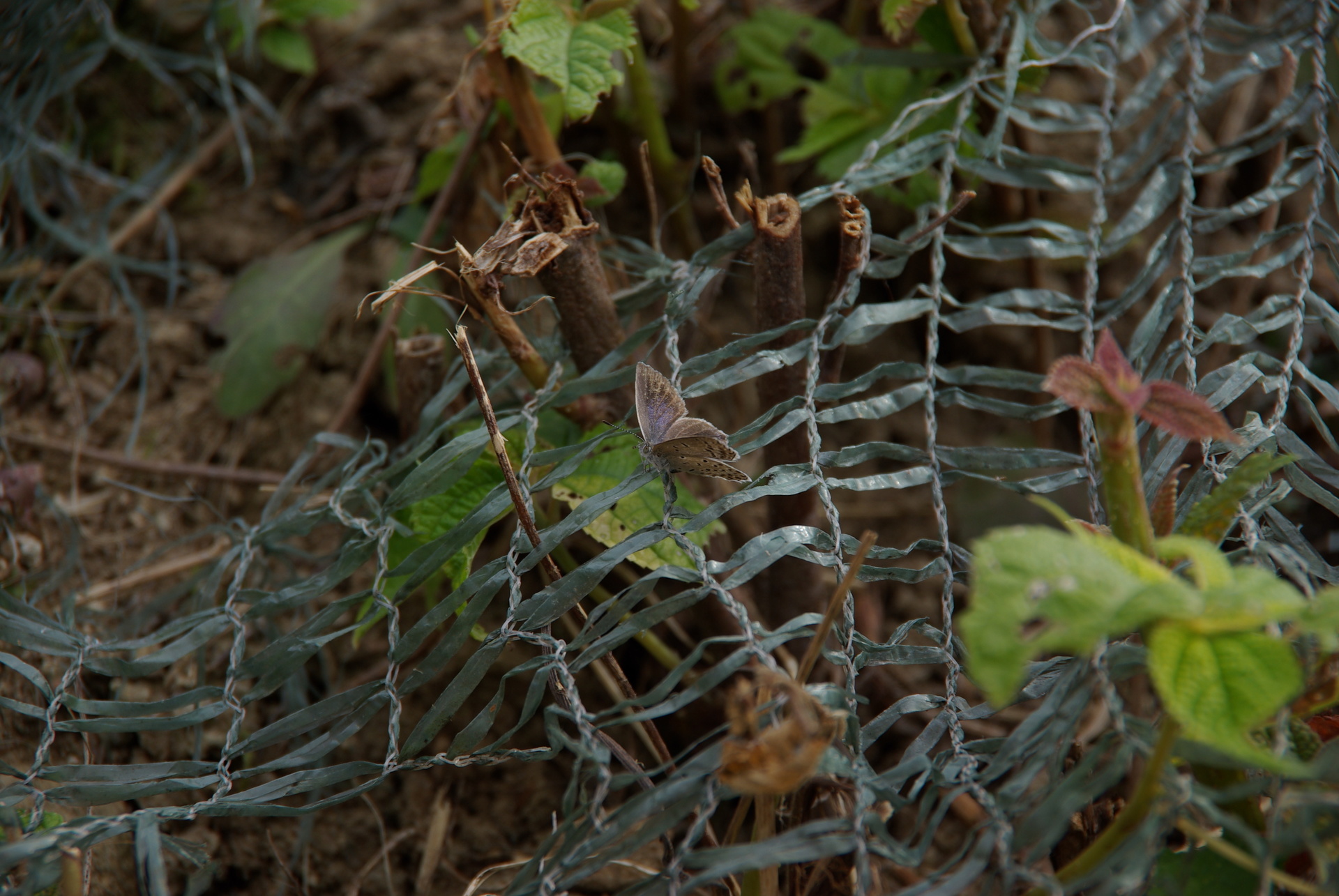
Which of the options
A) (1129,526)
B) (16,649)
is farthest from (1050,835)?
(16,649)

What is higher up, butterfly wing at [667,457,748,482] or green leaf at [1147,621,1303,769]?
butterfly wing at [667,457,748,482]

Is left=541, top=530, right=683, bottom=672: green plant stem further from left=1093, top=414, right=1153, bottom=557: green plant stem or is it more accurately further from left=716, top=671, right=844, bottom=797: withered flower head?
left=1093, top=414, right=1153, bottom=557: green plant stem

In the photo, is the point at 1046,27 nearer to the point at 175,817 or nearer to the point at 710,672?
the point at 710,672

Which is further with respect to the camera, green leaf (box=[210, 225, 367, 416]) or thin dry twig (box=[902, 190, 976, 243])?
green leaf (box=[210, 225, 367, 416])

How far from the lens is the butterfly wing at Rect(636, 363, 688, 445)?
0.82 metres

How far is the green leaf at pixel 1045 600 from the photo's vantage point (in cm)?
53

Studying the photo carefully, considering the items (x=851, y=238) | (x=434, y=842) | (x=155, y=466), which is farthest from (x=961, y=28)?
(x=155, y=466)

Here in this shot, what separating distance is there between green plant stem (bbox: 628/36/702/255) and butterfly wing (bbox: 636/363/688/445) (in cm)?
73

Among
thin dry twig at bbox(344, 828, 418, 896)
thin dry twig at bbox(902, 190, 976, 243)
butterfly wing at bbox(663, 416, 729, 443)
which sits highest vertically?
thin dry twig at bbox(902, 190, 976, 243)

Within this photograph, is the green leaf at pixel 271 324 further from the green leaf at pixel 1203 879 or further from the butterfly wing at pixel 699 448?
the green leaf at pixel 1203 879

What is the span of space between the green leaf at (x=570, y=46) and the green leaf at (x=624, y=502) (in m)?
0.43

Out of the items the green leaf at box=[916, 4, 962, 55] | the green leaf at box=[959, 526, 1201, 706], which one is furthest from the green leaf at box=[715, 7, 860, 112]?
the green leaf at box=[959, 526, 1201, 706]

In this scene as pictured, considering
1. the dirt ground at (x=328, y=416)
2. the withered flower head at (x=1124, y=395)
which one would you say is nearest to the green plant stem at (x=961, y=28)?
the dirt ground at (x=328, y=416)

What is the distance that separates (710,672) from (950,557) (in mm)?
315
